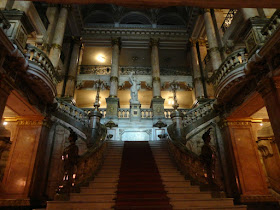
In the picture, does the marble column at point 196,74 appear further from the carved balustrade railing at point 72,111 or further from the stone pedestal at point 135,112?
the carved balustrade railing at point 72,111

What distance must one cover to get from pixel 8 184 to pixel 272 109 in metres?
9.51

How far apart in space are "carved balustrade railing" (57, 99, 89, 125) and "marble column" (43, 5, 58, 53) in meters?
4.41

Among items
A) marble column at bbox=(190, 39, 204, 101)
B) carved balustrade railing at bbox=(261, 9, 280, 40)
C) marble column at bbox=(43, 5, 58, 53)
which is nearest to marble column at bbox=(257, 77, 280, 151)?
carved balustrade railing at bbox=(261, 9, 280, 40)

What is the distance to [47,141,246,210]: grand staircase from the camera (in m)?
4.59

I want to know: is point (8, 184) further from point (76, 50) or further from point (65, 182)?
point (76, 50)

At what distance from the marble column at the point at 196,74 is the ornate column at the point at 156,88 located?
310 cm

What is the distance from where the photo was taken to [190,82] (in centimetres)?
1700

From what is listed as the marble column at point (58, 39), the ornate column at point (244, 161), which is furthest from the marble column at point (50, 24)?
the ornate column at point (244, 161)

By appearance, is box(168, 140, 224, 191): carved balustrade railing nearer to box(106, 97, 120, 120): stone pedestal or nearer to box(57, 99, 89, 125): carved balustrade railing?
box(57, 99, 89, 125): carved balustrade railing

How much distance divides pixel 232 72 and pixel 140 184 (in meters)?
5.00

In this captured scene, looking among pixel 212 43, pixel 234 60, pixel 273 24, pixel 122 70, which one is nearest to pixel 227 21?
pixel 212 43

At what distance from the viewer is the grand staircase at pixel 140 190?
4.59 meters

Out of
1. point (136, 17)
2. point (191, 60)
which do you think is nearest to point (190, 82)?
point (191, 60)

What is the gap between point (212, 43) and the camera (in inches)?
495
